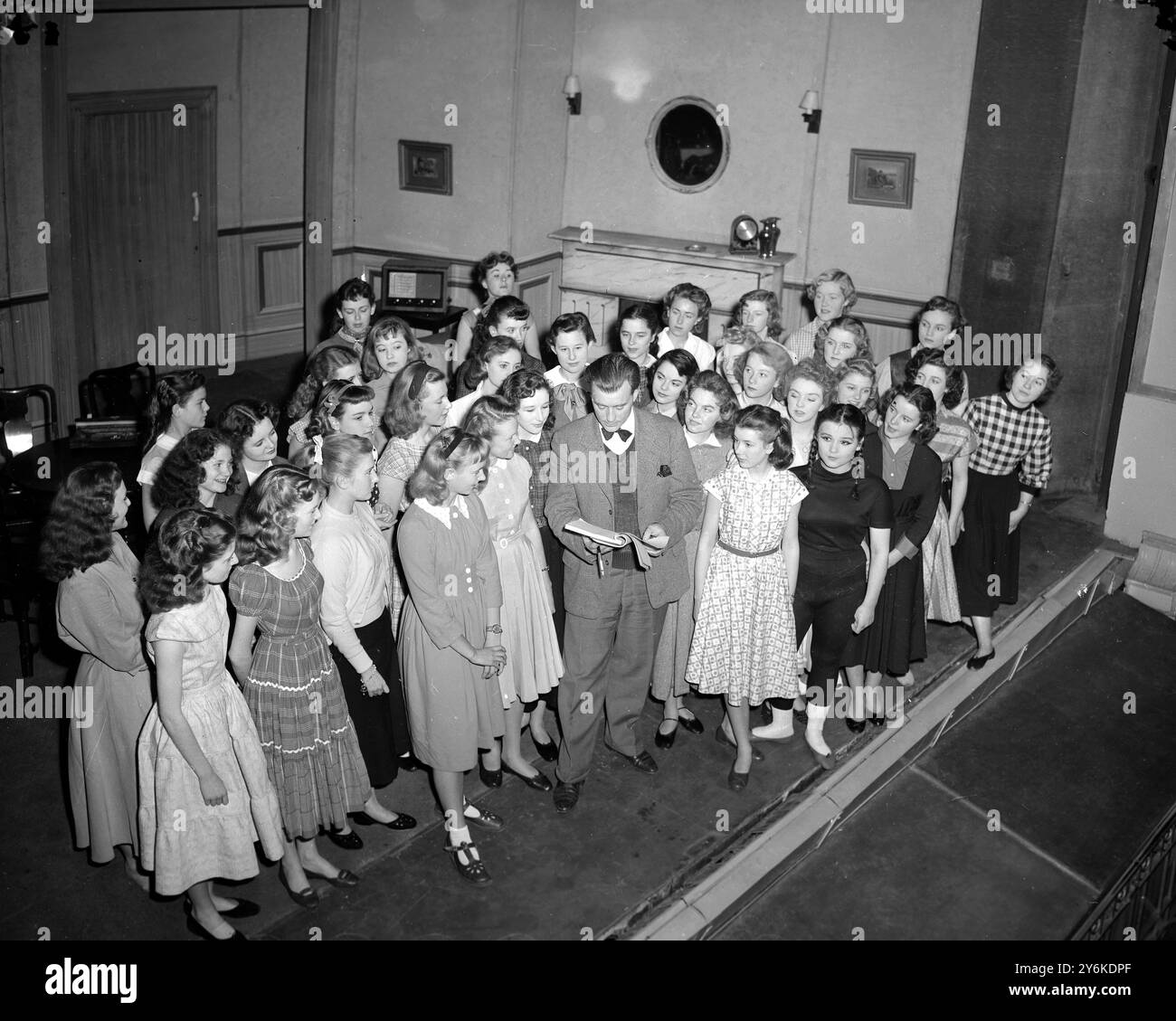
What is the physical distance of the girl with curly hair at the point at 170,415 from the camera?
4613 millimetres

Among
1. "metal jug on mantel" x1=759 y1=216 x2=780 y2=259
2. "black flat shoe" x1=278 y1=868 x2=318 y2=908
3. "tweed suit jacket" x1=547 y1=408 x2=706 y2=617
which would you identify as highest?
"metal jug on mantel" x1=759 y1=216 x2=780 y2=259

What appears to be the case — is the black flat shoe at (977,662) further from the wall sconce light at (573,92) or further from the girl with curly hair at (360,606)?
the wall sconce light at (573,92)

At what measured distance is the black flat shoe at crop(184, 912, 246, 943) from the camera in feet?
12.5

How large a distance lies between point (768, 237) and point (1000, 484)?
13.5 feet

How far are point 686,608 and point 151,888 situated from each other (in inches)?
87.9

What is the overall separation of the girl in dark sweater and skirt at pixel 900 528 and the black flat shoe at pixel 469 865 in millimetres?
1800

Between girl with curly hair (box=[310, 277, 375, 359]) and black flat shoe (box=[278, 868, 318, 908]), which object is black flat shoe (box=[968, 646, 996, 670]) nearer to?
black flat shoe (box=[278, 868, 318, 908])

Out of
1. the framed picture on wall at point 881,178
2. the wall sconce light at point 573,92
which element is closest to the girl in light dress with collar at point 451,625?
the framed picture on wall at point 881,178

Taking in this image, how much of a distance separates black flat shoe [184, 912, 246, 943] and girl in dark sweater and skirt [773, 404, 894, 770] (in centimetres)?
237

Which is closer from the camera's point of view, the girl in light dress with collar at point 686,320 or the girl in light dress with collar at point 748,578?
the girl in light dress with collar at point 748,578

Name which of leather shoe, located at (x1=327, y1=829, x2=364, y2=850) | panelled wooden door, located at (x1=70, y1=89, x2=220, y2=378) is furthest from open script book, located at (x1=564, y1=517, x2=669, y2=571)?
panelled wooden door, located at (x1=70, y1=89, x2=220, y2=378)

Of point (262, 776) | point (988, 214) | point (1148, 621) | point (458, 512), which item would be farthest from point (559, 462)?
point (988, 214)

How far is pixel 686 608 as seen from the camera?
4.72m
